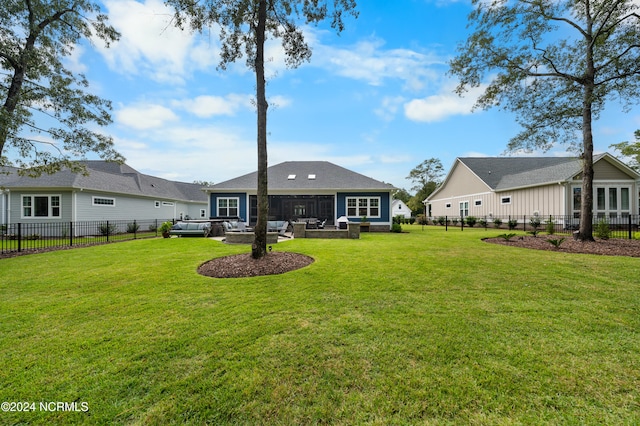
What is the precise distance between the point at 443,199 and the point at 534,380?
30934 millimetres

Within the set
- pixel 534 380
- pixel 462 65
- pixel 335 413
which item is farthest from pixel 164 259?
pixel 462 65

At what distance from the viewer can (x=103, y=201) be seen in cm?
1728

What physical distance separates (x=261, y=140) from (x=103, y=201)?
671 inches

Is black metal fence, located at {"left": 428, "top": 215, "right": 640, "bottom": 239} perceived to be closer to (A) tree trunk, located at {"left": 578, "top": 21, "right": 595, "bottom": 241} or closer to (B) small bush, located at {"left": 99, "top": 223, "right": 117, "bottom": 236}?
(A) tree trunk, located at {"left": 578, "top": 21, "right": 595, "bottom": 241}

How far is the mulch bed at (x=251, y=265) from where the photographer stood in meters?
5.86

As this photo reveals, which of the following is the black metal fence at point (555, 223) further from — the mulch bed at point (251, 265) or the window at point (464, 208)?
the mulch bed at point (251, 265)

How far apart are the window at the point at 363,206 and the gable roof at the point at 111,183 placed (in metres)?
14.6

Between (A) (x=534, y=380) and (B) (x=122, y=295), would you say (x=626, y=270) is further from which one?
(B) (x=122, y=295)

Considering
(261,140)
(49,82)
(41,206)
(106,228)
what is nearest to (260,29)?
(261,140)

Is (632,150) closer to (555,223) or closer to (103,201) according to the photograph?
(555,223)

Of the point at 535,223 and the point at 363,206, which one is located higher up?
the point at 363,206

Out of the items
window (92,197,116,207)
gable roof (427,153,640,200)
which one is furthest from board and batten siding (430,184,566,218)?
window (92,197,116,207)

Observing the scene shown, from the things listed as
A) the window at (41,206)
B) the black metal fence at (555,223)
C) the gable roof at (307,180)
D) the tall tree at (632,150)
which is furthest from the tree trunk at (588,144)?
the window at (41,206)

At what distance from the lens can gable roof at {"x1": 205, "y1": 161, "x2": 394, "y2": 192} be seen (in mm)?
17500
